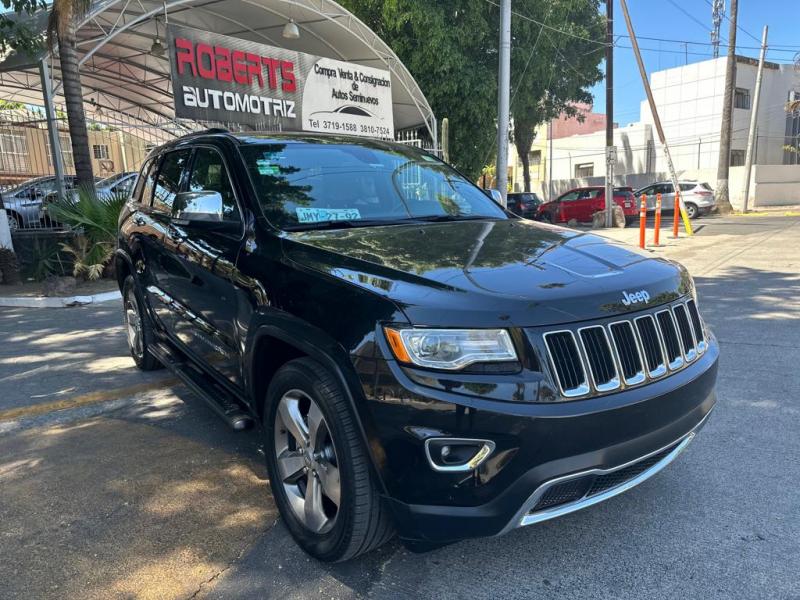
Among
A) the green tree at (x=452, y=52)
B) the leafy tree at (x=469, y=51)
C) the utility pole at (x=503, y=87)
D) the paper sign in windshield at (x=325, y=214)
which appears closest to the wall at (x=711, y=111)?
the leafy tree at (x=469, y=51)

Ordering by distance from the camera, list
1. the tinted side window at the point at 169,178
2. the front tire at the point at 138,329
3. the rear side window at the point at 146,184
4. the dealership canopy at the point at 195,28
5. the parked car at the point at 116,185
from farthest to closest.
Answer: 1. the dealership canopy at the point at 195,28
2. the parked car at the point at 116,185
3. the front tire at the point at 138,329
4. the rear side window at the point at 146,184
5. the tinted side window at the point at 169,178

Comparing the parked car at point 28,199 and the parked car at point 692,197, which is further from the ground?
the parked car at point 28,199

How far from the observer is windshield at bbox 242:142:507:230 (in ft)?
10.4

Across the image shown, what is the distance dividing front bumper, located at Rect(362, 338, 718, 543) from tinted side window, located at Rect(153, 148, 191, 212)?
2695 mm

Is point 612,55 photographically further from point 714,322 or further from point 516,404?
point 516,404

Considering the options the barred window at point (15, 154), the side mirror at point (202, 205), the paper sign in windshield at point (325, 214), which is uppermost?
the barred window at point (15, 154)

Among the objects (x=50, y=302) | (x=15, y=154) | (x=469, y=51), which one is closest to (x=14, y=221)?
(x=15, y=154)

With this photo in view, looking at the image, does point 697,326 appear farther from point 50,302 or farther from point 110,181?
point 110,181

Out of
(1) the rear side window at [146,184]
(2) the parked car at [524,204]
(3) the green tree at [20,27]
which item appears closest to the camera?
(1) the rear side window at [146,184]

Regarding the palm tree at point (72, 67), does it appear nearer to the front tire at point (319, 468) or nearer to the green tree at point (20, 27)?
the green tree at point (20, 27)

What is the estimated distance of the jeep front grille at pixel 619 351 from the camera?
2.12m

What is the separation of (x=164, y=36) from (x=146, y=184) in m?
13.1

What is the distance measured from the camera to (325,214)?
3.20 m

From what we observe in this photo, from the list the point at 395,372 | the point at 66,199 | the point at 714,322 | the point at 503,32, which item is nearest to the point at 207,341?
the point at 395,372
